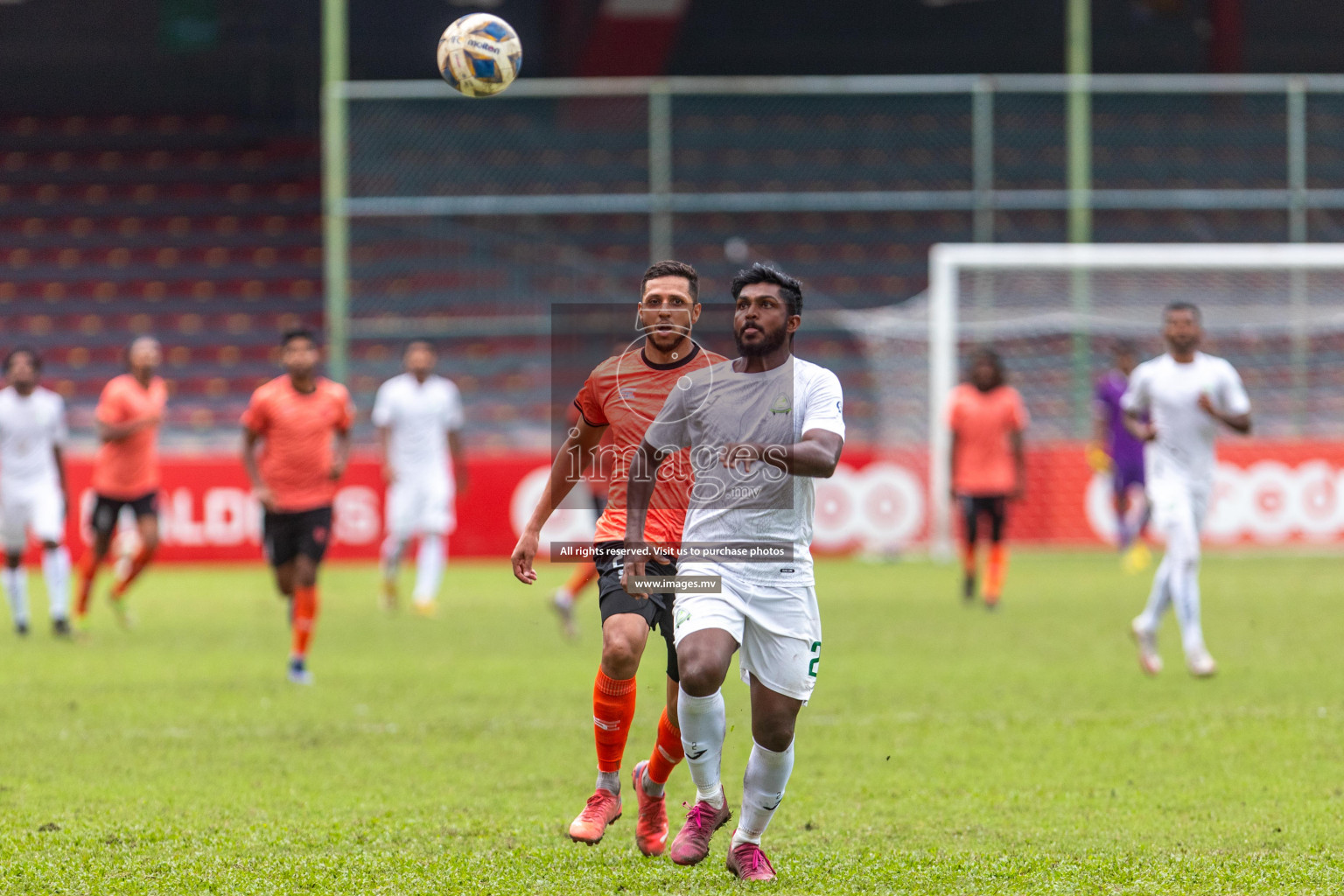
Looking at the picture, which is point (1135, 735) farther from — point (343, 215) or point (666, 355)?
point (343, 215)

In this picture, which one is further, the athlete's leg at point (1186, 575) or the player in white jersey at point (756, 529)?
the athlete's leg at point (1186, 575)

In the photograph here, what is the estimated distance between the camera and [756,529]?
Result: 209 inches

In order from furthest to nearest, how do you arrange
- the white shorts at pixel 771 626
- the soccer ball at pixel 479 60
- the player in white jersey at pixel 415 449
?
the player in white jersey at pixel 415 449 → the soccer ball at pixel 479 60 → the white shorts at pixel 771 626

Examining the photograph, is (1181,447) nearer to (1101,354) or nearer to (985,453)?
(985,453)

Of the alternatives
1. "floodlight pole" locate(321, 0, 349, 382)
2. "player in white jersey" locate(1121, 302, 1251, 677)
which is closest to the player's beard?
"player in white jersey" locate(1121, 302, 1251, 677)

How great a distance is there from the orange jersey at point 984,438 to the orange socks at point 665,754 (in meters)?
9.26

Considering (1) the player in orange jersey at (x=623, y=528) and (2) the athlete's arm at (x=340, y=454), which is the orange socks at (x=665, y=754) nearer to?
(1) the player in orange jersey at (x=623, y=528)

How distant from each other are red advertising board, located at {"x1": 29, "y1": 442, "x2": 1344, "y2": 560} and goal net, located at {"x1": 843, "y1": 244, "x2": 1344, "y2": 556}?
0.03 metres

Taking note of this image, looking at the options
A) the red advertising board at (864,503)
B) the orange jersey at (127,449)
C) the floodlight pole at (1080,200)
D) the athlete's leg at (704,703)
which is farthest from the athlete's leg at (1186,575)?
the floodlight pole at (1080,200)

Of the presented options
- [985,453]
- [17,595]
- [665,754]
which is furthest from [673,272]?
[985,453]

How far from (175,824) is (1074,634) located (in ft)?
26.2

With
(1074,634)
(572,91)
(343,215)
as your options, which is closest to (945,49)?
(572,91)

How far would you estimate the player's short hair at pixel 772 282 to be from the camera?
530cm

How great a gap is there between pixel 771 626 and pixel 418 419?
1012cm
